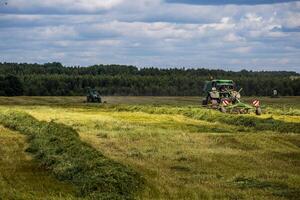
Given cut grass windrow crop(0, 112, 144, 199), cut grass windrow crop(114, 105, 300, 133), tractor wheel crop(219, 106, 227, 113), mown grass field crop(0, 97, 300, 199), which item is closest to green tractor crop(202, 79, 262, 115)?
tractor wheel crop(219, 106, 227, 113)

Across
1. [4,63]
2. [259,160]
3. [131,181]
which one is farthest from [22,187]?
Result: [4,63]

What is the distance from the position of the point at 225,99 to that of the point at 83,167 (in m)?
31.2

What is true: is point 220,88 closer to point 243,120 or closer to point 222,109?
point 222,109

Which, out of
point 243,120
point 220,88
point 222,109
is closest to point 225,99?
point 220,88

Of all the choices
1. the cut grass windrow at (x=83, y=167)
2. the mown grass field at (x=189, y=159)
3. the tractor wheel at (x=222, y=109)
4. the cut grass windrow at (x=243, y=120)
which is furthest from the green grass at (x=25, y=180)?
the tractor wheel at (x=222, y=109)

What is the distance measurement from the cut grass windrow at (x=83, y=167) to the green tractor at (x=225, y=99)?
66.8 ft

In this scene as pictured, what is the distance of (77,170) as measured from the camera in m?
15.8

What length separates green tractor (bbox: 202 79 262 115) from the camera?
43688 mm

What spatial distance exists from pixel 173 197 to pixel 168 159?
6.04 m

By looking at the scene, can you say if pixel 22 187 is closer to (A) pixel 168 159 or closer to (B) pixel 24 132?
(A) pixel 168 159

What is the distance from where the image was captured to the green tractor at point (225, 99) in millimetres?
43688

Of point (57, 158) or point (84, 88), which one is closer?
point (57, 158)

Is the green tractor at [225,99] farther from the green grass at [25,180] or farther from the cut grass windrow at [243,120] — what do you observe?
the green grass at [25,180]

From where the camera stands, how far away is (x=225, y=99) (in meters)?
46.3
